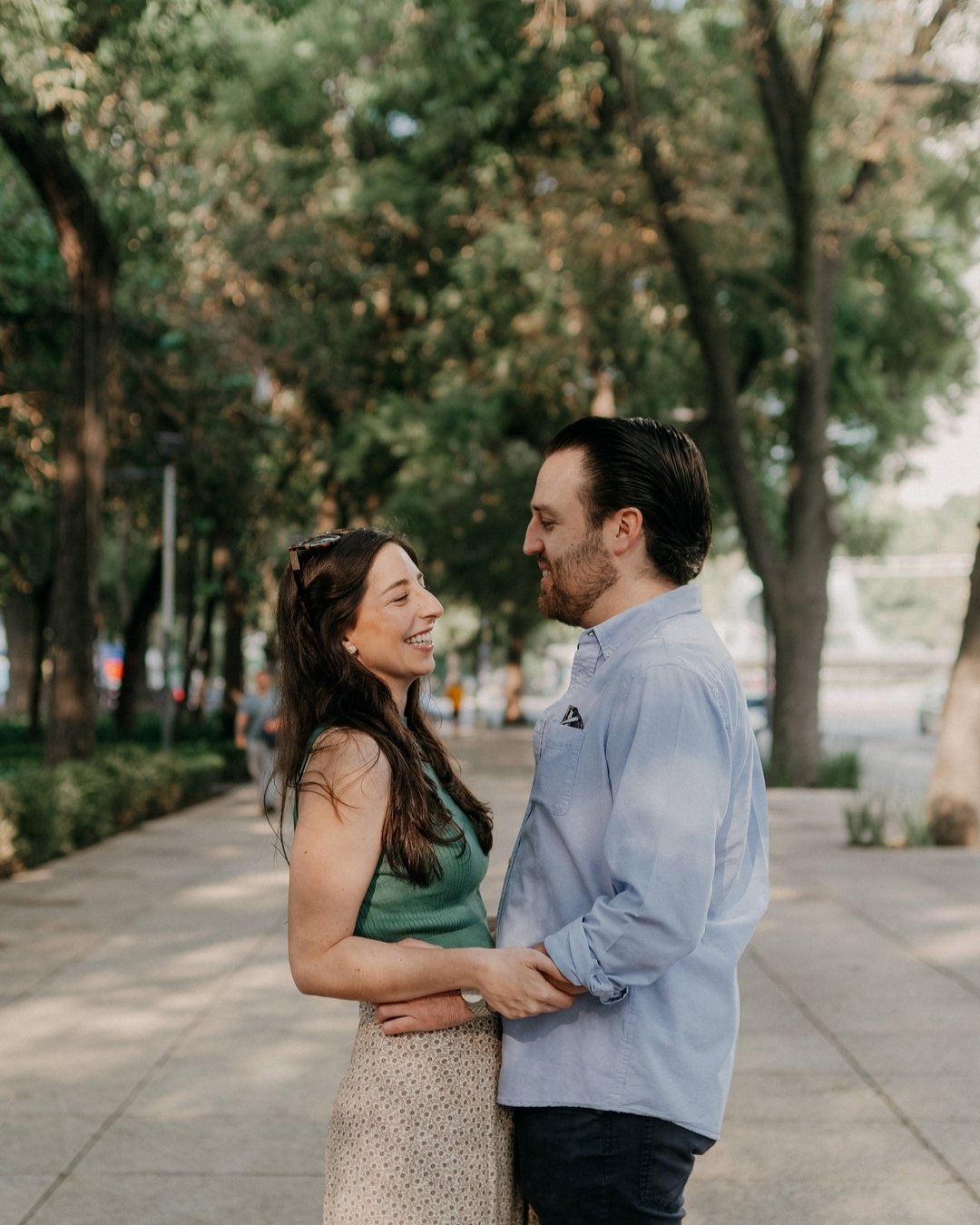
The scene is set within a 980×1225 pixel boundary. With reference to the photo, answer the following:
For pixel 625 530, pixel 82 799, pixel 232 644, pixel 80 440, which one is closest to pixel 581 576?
pixel 625 530

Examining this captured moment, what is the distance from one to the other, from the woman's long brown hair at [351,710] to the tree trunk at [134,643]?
96.6ft

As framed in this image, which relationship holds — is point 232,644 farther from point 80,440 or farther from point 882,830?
point 882,830

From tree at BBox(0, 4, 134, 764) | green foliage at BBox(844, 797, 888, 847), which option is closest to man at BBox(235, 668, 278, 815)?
tree at BBox(0, 4, 134, 764)

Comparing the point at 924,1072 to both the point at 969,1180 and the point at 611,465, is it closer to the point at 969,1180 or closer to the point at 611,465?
the point at 969,1180

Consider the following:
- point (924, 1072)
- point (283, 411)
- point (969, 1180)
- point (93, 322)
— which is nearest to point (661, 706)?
point (969, 1180)

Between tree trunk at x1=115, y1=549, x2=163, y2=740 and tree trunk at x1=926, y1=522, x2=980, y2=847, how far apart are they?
20.6 metres

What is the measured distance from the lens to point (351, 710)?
259 cm

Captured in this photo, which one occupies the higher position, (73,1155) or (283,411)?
(283,411)

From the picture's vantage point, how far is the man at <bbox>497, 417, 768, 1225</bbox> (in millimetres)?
2213

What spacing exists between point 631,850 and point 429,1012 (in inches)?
18.6

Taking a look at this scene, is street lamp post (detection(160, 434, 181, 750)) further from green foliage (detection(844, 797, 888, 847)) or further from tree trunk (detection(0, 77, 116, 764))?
green foliage (detection(844, 797, 888, 847))

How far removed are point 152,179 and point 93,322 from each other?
2.89 meters

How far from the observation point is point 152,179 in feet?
56.3

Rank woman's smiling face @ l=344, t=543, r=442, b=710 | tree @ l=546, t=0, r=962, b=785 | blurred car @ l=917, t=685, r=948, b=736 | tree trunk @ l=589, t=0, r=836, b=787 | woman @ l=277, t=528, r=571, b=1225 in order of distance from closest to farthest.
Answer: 1. woman @ l=277, t=528, r=571, b=1225
2. woman's smiling face @ l=344, t=543, r=442, b=710
3. tree @ l=546, t=0, r=962, b=785
4. tree trunk @ l=589, t=0, r=836, b=787
5. blurred car @ l=917, t=685, r=948, b=736
